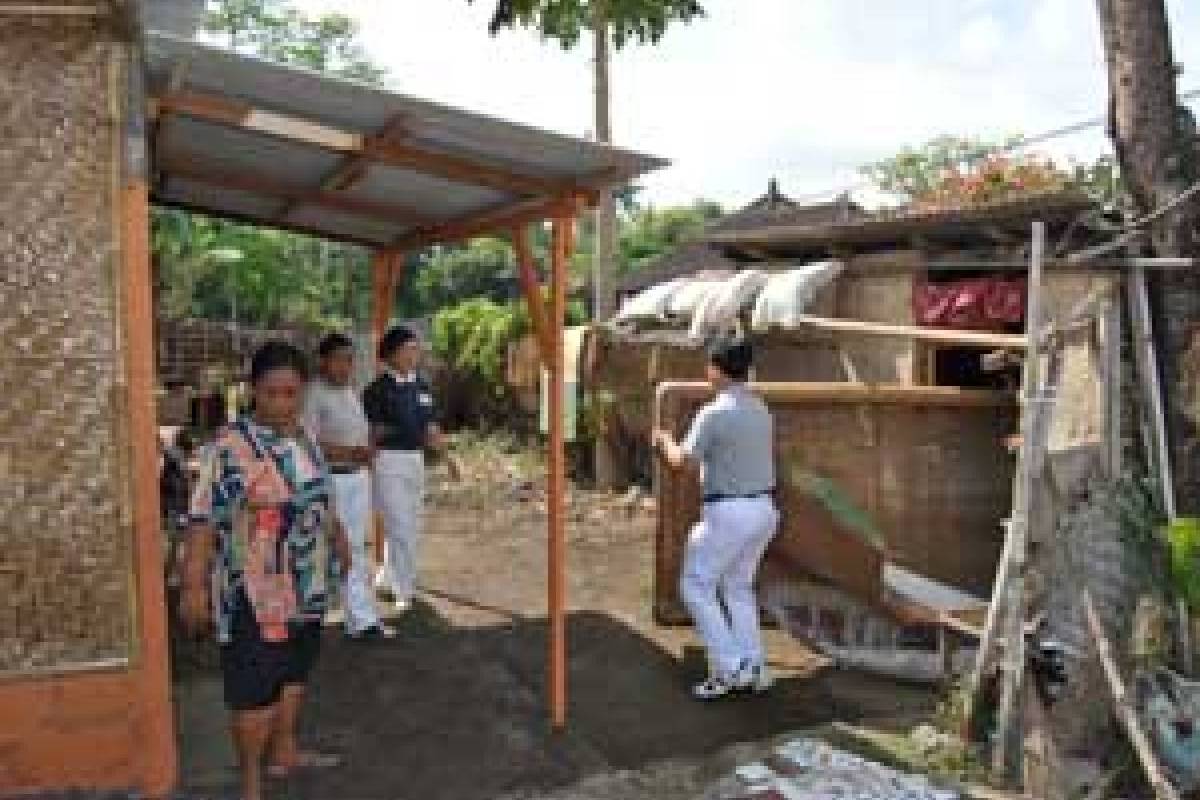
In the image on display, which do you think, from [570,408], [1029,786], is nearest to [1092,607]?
[1029,786]

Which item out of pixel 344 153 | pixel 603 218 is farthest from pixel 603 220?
pixel 344 153

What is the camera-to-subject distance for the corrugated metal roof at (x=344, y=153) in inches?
175

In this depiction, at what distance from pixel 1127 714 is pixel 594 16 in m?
13.5

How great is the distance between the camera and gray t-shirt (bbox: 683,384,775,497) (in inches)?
230

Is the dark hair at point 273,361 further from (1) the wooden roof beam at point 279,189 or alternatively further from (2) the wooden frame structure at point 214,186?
(1) the wooden roof beam at point 279,189

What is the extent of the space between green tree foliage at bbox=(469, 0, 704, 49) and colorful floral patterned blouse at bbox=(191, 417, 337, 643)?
1054 cm

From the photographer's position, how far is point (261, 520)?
4.23 meters

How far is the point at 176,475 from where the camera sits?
773 centimetres

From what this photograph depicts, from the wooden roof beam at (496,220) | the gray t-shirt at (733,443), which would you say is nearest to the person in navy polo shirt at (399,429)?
the wooden roof beam at (496,220)

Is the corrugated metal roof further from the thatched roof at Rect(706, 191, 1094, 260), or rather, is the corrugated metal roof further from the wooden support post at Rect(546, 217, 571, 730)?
the thatched roof at Rect(706, 191, 1094, 260)

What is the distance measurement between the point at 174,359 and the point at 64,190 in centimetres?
1504

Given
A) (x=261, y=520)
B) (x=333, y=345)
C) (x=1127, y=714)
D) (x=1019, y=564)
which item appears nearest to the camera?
(x=261, y=520)

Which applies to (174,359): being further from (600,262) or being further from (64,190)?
(64,190)

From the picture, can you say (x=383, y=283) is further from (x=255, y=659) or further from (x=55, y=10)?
(x=55, y=10)
